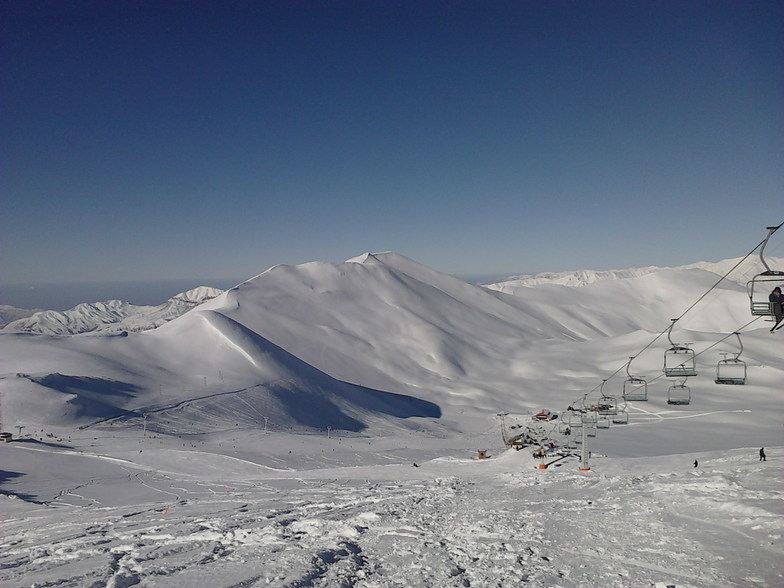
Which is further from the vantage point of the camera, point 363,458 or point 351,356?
point 351,356

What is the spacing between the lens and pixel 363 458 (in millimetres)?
39312

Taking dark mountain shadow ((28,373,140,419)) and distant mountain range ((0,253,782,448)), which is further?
distant mountain range ((0,253,782,448))

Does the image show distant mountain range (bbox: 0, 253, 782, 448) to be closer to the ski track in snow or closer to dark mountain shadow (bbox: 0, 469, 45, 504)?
dark mountain shadow (bbox: 0, 469, 45, 504)

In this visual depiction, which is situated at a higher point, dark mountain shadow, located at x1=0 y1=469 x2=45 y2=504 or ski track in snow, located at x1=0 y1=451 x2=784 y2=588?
ski track in snow, located at x1=0 y1=451 x2=784 y2=588

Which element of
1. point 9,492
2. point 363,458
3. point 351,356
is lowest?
point 9,492

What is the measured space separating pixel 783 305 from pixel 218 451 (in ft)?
119

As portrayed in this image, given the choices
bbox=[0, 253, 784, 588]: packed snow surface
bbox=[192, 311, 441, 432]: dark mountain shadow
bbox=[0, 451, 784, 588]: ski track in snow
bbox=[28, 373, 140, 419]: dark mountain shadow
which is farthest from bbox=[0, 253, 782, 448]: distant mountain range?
bbox=[0, 451, 784, 588]: ski track in snow

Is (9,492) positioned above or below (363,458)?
below

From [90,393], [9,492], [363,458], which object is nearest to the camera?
[9,492]

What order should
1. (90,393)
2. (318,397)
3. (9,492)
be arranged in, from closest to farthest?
(9,492), (90,393), (318,397)

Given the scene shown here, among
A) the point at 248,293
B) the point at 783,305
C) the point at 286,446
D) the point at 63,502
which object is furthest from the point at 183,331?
the point at 783,305

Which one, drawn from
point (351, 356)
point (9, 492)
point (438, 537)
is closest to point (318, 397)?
point (351, 356)

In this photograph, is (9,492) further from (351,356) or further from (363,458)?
(351,356)

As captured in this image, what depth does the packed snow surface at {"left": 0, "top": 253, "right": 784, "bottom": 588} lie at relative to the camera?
1202 cm
